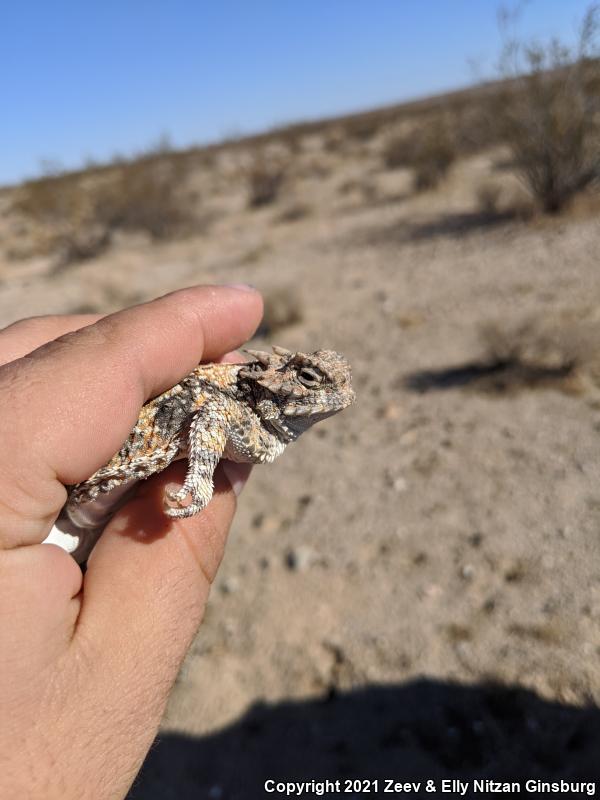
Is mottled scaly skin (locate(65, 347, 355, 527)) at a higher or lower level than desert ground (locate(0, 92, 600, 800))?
higher

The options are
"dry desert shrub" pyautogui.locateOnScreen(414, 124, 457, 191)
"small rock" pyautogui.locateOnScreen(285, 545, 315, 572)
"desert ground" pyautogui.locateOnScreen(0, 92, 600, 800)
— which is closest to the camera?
"desert ground" pyautogui.locateOnScreen(0, 92, 600, 800)

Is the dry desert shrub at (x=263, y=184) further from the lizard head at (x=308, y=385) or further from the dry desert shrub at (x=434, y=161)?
the lizard head at (x=308, y=385)

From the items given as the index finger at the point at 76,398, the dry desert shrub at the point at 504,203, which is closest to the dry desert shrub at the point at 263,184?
the dry desert shrub at the point at 504,203

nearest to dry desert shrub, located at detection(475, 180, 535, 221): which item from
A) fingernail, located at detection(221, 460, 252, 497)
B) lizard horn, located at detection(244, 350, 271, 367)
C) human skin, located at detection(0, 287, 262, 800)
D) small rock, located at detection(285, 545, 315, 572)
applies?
small rock, located at detection(285, 545, 315, 572)

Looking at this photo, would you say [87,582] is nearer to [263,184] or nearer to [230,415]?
[230,415]

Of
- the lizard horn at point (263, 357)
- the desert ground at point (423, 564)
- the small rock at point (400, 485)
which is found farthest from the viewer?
the small rock at point (400, 485)

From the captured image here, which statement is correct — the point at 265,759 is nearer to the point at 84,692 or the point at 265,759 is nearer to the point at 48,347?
the point at 84,692

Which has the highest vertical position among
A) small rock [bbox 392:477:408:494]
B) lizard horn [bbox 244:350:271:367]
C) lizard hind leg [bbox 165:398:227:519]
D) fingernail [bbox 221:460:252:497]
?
lizard horn [bbox 244:350:271:367]

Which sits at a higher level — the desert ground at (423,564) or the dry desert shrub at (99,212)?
the dry desert shrub at (99,212)

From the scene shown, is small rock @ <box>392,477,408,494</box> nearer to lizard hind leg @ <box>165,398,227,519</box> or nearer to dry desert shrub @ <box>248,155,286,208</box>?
lizard hind leg @ <box>165,398,227,519</box>
